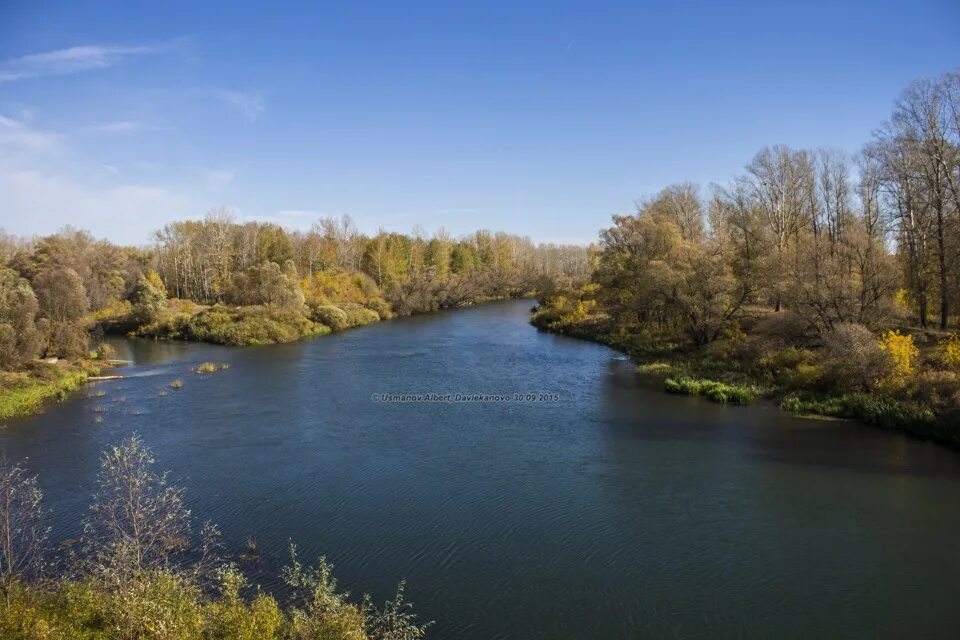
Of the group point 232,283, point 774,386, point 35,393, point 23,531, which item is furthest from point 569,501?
point 232,283

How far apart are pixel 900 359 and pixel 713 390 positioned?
266 inches

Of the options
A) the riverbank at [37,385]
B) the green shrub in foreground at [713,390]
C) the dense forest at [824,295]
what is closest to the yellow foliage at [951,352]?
the dense forest at [824,295]

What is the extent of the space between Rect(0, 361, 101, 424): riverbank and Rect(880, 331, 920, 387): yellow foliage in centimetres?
3308

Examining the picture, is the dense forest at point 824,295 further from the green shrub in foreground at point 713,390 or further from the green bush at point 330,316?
the green bush at point 330,316

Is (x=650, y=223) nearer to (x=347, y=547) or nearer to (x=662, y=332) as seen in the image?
(x=662, y=332)

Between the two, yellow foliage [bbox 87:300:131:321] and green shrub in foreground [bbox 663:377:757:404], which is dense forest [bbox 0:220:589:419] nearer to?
yellow foliage [bbox 87:300:131:321]

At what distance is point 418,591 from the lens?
11859mm

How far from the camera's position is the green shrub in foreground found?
82.0 ft

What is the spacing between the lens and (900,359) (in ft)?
73.7

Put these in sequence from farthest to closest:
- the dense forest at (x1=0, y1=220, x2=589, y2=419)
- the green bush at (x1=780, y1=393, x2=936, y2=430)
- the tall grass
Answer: the dense forest at (x1=0, y1=220, x2=589, y2=419) → the tall grass → the green bush at (x1=780, y1=393, x2=936, y2=430)

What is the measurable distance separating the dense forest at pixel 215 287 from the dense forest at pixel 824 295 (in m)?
27.3

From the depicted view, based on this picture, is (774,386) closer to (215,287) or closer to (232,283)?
(232,283)

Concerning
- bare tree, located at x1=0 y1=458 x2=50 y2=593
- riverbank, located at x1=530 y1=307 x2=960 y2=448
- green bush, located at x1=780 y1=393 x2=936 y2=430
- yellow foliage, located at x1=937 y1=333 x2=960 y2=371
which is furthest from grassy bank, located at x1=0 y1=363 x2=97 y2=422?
yellow foliage, located at x1=937 y1=333 x2=960 y2=371

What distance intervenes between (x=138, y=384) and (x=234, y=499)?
17.7 metres
